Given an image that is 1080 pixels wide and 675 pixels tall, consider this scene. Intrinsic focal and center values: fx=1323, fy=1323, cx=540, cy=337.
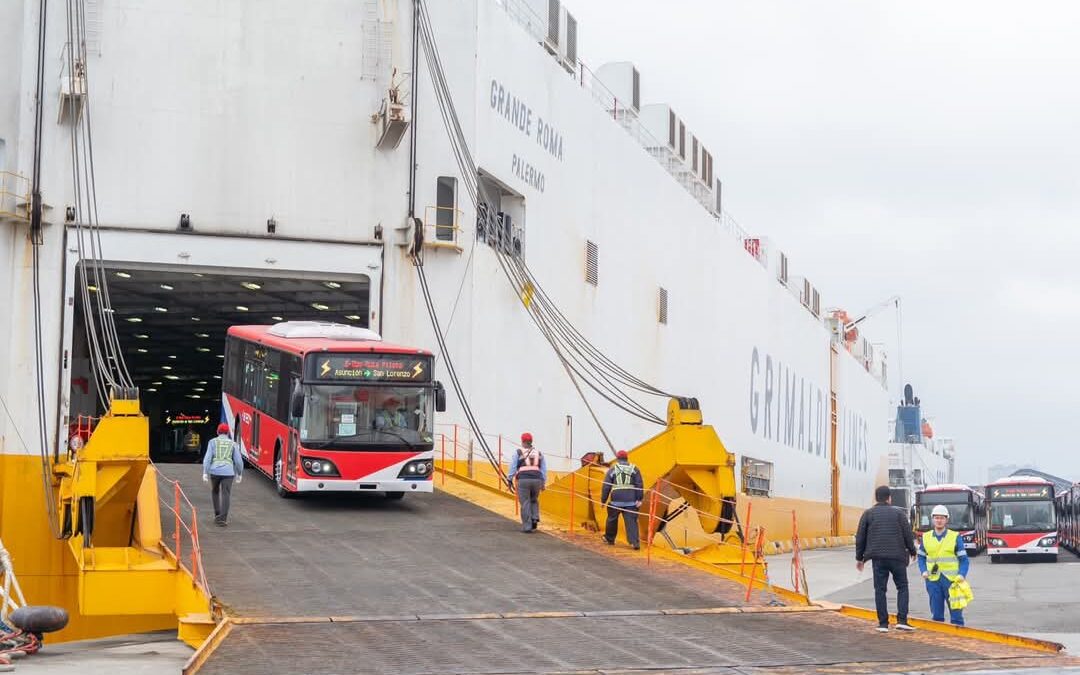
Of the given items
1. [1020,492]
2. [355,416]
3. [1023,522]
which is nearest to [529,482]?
[355,416]

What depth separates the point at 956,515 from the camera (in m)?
48.4

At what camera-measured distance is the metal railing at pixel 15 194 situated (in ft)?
87.7

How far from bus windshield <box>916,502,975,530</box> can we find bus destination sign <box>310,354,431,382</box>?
30.7 metres

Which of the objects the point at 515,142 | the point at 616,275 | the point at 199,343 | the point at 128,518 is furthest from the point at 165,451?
the point at 128,518

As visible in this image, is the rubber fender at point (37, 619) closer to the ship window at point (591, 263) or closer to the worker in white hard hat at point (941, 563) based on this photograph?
the worker in white hard hat at point (941, 563)

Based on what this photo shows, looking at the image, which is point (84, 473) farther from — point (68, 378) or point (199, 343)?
point (199, 343)

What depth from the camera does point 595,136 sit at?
124 ft

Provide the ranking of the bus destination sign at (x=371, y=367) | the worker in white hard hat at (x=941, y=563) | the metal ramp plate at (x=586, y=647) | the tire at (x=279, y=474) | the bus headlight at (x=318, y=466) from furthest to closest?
the tire at (x=279, y=474) → the bus destination sign at (x=371, y=367) → the bus headlight at (x=318, y=466) → the worker in white hard hat at (x=941, y=563) → the metal ramp plate at (x=586, y=647)

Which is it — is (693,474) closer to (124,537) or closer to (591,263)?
(124,537)

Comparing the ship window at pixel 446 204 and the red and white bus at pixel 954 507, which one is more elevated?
the ship window at pixel 446 204

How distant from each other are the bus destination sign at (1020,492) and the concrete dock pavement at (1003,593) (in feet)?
9.79

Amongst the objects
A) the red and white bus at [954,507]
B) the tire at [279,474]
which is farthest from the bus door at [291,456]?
the red and white bus at [954,507]

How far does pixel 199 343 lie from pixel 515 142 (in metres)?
14.7

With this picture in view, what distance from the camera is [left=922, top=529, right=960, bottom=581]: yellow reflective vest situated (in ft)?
53.0
